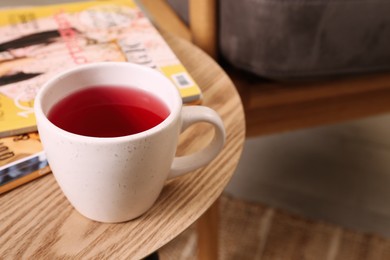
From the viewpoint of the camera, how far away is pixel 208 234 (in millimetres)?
719

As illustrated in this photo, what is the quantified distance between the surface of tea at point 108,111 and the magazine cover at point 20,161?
0.22 ft

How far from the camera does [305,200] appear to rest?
1.03m

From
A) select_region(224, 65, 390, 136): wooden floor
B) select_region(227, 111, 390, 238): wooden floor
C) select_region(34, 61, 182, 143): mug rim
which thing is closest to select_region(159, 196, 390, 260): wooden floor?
select_region(227, 111, 390, 238): wooden floor

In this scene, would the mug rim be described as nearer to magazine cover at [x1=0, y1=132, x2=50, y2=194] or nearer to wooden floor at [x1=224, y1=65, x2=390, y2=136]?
magazine cover at [x1=0, y1=132, x2=50, y2=194]

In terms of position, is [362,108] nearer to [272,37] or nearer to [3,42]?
[272,37]

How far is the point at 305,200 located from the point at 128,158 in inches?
29.1

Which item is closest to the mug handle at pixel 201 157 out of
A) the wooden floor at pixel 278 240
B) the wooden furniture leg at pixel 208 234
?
the wooden furniture leg at pixel 208 234

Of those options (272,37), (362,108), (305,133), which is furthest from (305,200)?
(272,37)

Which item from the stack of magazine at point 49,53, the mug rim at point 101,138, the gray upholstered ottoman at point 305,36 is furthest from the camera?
the gray upholstered ottoman at point 305,36

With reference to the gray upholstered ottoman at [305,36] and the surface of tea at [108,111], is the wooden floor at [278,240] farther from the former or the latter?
the surface of tea at [108,111]

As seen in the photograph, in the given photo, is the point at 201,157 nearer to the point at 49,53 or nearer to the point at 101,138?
the point at 101,138

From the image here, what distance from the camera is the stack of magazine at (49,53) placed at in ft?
1.48

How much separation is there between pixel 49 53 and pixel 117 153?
0.88ft

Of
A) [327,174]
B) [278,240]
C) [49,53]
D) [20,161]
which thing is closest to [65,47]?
[49,53]
